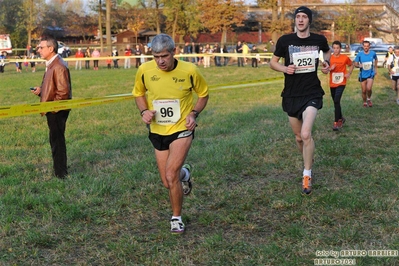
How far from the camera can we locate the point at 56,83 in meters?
6.78

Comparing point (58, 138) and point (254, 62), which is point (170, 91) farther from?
point (254, 62)

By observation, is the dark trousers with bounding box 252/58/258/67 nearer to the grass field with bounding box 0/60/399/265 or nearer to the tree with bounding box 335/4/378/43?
the grass field with bounding box 0/60/399/265

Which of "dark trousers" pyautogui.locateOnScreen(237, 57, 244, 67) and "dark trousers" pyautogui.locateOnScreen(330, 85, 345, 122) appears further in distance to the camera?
"dark trousers" pyautogui.locateOnScreen(237, 57, 244, 67)

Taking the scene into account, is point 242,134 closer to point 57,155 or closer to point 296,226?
point 57,155

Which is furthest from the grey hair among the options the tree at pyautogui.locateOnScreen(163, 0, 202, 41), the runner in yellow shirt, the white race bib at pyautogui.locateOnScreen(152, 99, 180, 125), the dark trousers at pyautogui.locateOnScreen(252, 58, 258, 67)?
the tree at pyautogui.locateOnScreen(163, 0, 202, 41)

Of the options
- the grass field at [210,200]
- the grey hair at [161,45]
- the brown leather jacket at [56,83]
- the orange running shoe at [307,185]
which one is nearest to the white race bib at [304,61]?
the orange running shoe at [307,185]

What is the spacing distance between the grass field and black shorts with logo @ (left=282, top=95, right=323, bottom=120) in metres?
0.96

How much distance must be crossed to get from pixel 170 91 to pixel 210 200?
1.75 m

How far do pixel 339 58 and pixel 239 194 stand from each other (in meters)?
5.96

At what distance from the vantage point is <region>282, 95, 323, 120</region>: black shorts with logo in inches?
249

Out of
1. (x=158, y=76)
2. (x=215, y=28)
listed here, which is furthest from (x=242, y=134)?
(x=215, y=28)

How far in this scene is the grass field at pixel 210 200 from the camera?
4574mm

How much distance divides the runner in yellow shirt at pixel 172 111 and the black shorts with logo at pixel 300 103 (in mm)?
1728

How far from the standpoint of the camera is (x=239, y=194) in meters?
6.24
